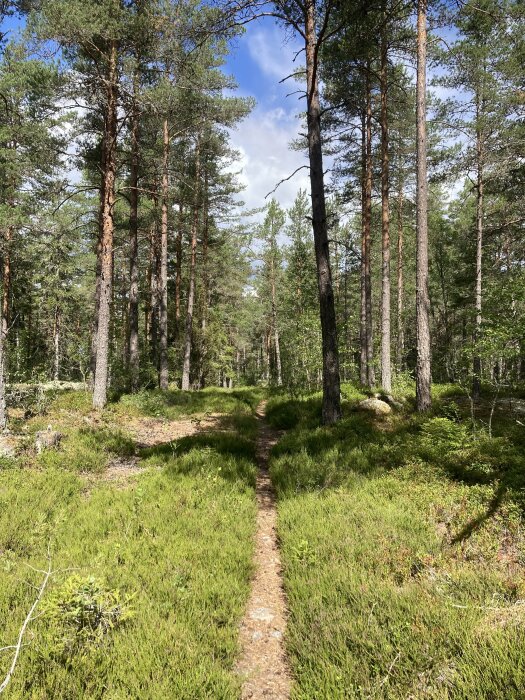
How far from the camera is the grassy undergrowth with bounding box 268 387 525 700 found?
2809 millimetres

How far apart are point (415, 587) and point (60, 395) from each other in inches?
498

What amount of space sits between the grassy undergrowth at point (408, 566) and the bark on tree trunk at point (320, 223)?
85.8 inches

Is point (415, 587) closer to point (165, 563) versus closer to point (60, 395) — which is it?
point (165, 563)

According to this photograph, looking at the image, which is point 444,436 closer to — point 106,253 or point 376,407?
point 376,407

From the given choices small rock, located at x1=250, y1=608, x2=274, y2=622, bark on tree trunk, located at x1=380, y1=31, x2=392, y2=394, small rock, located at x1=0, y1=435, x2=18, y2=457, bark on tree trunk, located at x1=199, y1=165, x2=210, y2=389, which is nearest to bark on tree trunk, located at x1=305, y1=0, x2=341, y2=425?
bark on tree trunk, located at x1=380, y1=31, x2=392, y2=394

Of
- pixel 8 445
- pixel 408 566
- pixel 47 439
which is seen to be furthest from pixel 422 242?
pixel 8 445

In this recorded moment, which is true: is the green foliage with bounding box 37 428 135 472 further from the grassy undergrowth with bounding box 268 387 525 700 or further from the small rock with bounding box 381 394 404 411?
the small rock with bounding box 381 394 404 411

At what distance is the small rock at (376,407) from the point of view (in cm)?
1050

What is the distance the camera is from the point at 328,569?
4.18 meters

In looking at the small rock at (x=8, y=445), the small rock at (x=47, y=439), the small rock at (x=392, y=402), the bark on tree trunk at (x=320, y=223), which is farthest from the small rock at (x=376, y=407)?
the small rock at (x=8, y=445)

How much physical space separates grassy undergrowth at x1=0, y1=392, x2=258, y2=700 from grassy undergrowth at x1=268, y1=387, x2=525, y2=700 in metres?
0.76

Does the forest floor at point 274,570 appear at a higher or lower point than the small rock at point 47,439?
lower

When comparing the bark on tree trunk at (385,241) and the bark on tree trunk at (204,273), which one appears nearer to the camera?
the bark on tree trunk at (385,241)

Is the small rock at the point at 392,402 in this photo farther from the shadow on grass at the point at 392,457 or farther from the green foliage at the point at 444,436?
the green foliage at the point at 444,436
